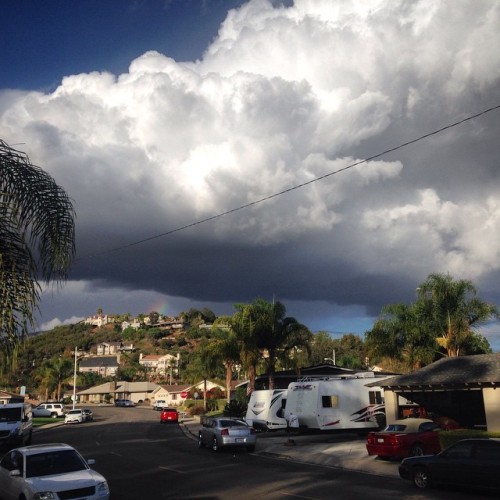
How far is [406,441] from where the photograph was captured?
1897 cm

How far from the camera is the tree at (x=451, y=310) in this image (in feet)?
121

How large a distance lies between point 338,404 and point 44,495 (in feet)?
68.7

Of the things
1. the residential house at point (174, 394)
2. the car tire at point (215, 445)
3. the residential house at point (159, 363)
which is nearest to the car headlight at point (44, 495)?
the car tire at point (215, 445)

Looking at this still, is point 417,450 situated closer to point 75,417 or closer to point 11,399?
point 75,417

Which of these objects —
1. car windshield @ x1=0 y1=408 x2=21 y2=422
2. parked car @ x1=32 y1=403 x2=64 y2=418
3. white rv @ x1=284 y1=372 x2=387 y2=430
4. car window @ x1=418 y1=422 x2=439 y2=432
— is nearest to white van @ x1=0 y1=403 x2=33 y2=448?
car windshield @ x1=0 y1=408 x2=21 y2=422

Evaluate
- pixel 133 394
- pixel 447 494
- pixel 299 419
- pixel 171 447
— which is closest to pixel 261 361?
pixel 299 419

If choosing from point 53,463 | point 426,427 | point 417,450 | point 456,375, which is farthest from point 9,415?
point 456,375

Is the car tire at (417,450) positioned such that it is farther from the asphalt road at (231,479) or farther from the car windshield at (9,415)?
the car windshield at (9,415)

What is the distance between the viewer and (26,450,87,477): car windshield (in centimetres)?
1075

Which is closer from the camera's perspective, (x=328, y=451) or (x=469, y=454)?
(x=469, y=454)

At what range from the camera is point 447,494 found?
13.2 m

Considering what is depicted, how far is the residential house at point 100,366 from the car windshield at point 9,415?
138608mm

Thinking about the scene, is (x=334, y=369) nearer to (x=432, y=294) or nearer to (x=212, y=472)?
(x=432, y=294)

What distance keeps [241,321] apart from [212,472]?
2484 cm
